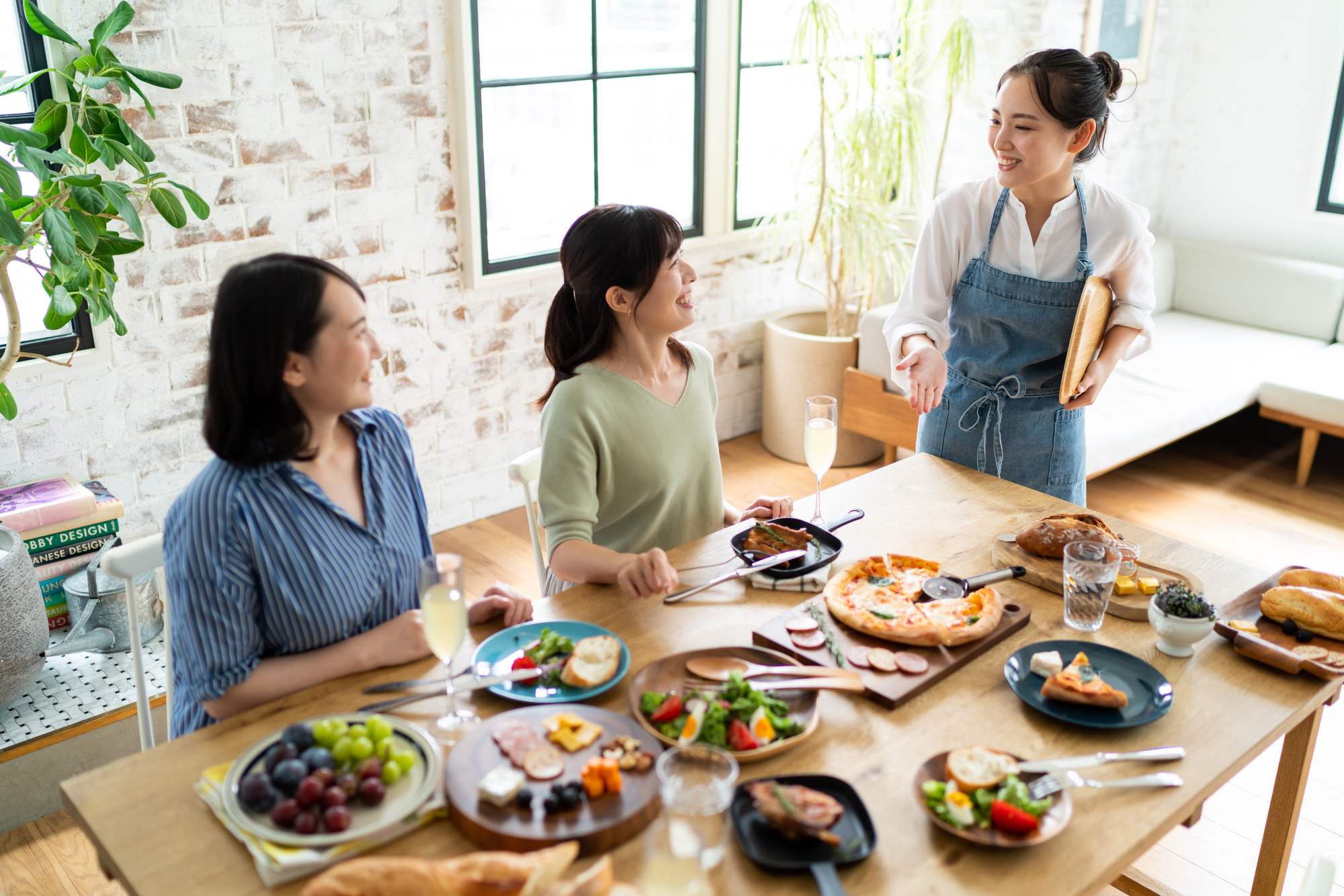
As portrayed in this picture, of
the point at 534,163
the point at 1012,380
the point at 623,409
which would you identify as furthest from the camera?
the point at 534,163

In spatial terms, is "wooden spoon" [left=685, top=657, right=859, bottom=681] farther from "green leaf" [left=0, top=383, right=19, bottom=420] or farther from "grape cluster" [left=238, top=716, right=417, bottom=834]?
"green leaf" [left=0, top=383, right=19, bottom=420]

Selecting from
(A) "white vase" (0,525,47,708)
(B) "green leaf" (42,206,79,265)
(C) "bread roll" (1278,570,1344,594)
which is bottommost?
(A) "white vase" (0,525,47,708)

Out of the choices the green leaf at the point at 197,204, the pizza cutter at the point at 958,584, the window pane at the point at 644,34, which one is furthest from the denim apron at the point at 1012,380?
the window pane at the point at 644,34

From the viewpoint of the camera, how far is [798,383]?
435 cm

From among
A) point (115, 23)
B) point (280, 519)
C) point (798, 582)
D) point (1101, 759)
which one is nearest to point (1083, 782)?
point (1101, 759)

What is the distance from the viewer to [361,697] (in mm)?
1444

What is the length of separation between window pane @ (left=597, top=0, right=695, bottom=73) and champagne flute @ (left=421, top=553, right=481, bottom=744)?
2875mm

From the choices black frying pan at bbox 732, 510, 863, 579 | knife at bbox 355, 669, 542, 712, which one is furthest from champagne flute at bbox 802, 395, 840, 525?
knife at bbox 355, 669, 542, 712

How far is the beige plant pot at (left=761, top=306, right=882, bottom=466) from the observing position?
4289 mm

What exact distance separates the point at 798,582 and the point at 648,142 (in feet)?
8.83

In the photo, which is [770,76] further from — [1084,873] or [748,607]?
[1084,873]

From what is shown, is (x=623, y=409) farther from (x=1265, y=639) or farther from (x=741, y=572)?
(x=1265, y=639)

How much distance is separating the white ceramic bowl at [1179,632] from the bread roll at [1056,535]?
0.21m

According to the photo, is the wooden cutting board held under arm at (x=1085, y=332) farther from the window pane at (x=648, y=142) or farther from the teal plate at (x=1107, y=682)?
the window pane at (x=648, y=142)
